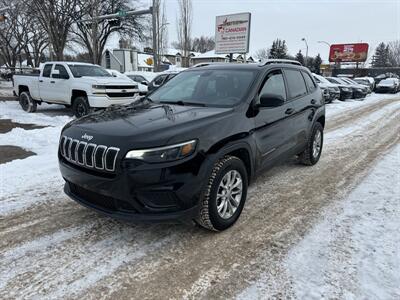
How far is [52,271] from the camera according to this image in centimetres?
291

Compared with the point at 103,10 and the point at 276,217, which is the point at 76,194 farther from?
the point at 103,10

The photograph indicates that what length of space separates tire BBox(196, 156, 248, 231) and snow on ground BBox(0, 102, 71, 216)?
2.40 meters

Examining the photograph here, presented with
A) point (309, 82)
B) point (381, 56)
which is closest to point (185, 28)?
point (309, 82)

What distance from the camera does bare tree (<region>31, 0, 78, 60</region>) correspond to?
2281 centimetres

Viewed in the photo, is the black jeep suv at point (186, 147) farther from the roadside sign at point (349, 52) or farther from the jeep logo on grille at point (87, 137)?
the roadside sign at point (349, 52)

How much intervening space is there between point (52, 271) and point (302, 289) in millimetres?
2084

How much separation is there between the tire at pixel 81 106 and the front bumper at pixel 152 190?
7.98 metres

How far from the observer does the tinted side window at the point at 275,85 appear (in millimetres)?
4352

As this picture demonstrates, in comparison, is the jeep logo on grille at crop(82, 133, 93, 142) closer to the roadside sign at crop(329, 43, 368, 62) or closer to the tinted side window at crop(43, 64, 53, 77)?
the tinted side window at crop(43, 64, 53, 77)

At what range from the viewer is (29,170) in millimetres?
5523

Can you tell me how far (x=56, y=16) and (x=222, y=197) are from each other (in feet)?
81.7

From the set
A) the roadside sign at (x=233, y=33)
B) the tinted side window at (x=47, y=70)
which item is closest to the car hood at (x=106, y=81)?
the tinted side window at (x=47, y=70)

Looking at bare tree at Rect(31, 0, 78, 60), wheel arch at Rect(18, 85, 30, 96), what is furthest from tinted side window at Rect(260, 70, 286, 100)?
bare tree at Rect(31, 0, 78, 60)

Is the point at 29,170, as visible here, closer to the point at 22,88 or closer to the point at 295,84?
the point at 295,84
